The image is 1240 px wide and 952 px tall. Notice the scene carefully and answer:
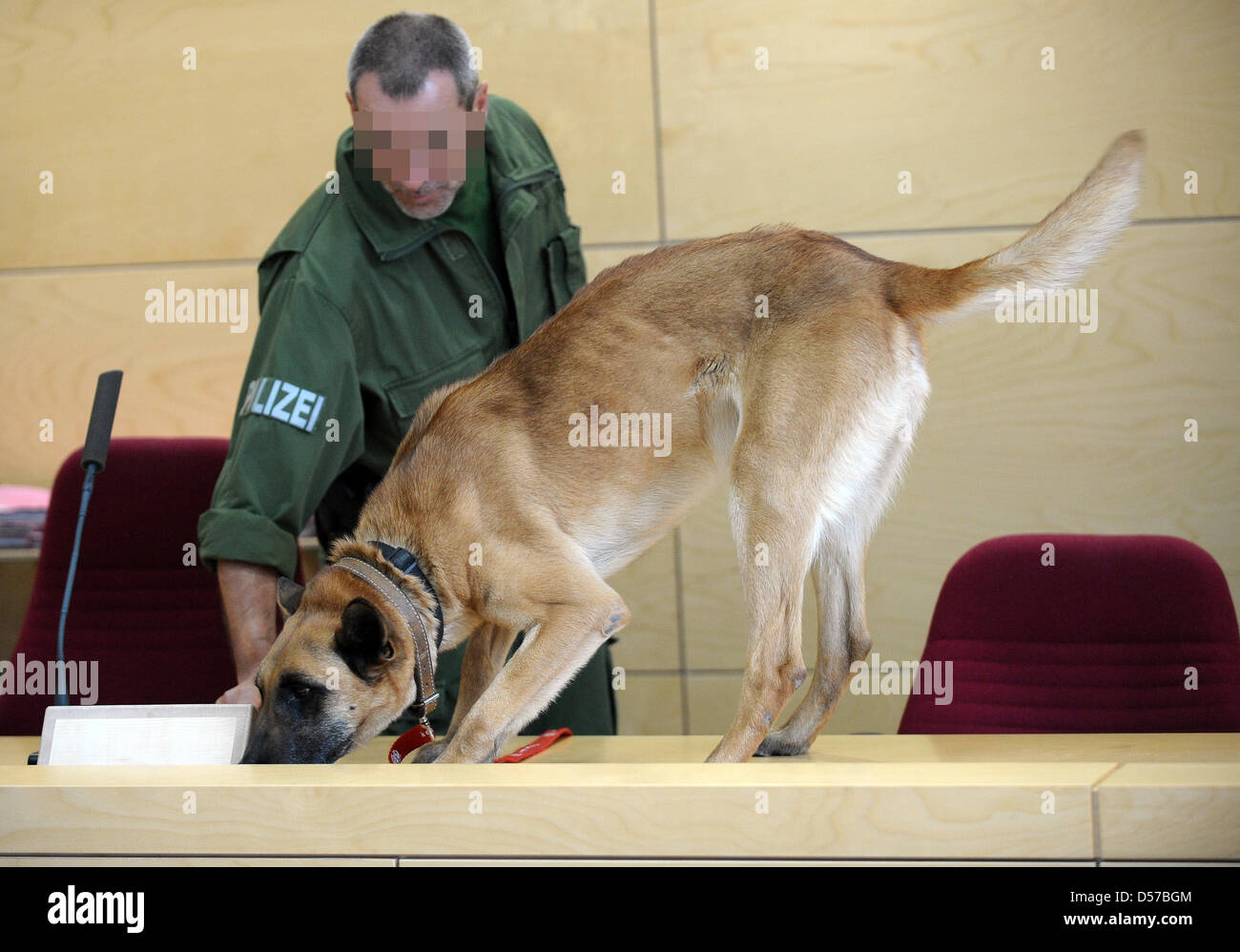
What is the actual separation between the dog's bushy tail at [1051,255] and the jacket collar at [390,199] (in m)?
0.85

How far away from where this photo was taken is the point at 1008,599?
206cm

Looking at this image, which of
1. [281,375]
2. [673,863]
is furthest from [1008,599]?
[281,375]

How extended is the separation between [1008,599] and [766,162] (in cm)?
138

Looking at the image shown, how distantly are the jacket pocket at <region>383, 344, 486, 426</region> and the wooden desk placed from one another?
103 centimetres

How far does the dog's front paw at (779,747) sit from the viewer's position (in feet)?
5.63

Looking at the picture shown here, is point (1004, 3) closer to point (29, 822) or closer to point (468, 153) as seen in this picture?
point (468, 153)

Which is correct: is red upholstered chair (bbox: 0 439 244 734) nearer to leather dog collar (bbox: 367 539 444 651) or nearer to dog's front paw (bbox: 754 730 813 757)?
leather dog collar (bbox: 367 539 444 651)

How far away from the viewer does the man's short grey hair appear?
180cm

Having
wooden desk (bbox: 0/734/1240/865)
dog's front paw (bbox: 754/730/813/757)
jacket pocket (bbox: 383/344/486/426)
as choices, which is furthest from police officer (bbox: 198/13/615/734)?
dog's front paw (bbox: 754/730/813/757)

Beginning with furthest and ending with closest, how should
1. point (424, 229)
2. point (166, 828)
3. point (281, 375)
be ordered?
1. point (424, 229)
2. point (281, 375)
3. point (166, 828)

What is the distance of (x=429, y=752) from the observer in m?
1.66

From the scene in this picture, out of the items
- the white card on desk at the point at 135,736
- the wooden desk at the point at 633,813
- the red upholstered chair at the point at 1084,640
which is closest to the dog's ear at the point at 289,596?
the white card on desk at the point at 135,736

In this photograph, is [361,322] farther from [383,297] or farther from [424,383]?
[424,383]

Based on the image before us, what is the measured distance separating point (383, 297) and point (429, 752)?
90 cm
